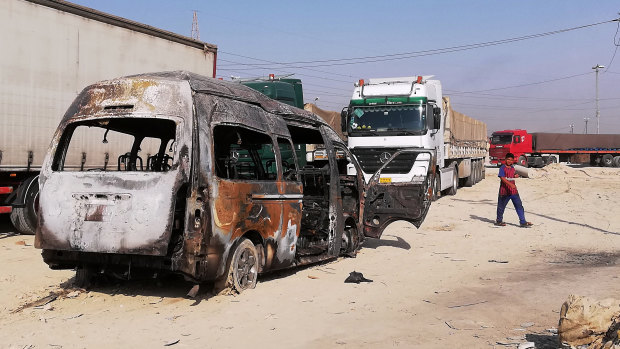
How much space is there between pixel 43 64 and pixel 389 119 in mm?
8728

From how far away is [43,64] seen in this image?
1003cm

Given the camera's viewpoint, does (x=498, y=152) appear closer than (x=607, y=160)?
Yes

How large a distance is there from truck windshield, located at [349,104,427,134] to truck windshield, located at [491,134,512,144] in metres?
25.4

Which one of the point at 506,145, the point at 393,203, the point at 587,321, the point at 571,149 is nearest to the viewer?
the point at 587,321


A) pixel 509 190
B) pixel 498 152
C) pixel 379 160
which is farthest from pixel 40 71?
pixel 498 152

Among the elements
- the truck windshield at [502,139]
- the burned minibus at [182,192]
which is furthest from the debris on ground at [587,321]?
the truck windshield at [502,139]

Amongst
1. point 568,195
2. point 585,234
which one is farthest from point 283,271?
point 568,195

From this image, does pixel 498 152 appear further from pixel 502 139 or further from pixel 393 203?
pixel 393 203

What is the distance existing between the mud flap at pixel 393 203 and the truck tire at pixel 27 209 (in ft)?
19.6

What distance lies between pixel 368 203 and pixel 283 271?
2145mm

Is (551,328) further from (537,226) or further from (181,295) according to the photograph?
(537,226)

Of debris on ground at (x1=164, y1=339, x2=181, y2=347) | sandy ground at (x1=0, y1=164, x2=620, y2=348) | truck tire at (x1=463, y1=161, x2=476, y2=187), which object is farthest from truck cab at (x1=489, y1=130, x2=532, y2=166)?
debris on ground at (x1=164, y1=339, x2=181, y2=347)

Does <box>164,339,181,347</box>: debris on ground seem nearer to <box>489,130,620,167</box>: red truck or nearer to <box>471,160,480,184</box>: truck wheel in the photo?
<box>471,160,480,184</box>: truck wheel

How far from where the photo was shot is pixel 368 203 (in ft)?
29.8
